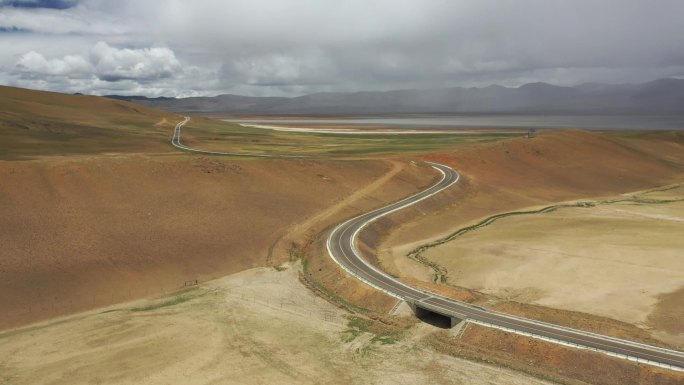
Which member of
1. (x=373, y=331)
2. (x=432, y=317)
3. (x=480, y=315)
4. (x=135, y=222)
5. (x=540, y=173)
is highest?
(x=540, y=173)

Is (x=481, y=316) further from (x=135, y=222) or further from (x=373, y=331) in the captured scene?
(x=135, y=222)

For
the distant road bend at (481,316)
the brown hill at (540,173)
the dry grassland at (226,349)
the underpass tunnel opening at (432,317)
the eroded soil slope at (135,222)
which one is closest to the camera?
the distant road bend at (481,316)

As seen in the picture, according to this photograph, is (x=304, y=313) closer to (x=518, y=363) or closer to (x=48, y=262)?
(x=518, y=363)

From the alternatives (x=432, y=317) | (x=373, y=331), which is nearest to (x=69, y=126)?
(x=373, y=331)

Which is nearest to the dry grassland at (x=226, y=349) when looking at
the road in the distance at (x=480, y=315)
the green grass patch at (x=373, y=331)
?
the green grass patch at (x=373, y=331)

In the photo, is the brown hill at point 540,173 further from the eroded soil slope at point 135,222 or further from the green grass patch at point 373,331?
the green grass patch at point 373,331

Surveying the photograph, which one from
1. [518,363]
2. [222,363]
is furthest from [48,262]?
[518,363]
